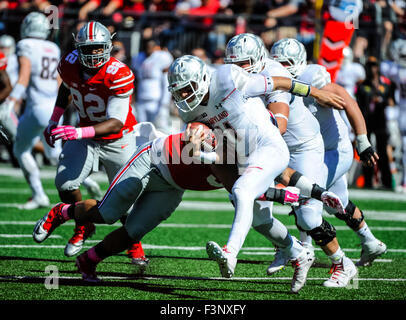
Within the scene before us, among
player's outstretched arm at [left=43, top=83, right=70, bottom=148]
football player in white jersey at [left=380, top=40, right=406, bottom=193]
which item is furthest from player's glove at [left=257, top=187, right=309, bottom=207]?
football player in white jersey at [left=380, top=40, right=406, bottom=193]

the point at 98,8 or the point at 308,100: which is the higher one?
the point at 308,100

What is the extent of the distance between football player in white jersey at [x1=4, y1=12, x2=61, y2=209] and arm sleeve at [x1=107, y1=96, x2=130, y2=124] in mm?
2906

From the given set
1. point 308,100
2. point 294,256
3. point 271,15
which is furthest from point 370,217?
point 271,15

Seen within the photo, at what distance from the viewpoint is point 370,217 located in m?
9.22

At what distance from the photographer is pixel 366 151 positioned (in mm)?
5652

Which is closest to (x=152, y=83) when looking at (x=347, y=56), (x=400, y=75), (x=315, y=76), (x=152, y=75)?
(x=152, y=75)

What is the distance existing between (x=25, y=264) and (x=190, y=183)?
162 cm

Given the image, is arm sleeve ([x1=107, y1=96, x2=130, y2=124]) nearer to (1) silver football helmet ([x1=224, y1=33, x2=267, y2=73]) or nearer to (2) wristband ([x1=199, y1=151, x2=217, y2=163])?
(1) silver football helmet ([x1=224, y1=33, x2=267, y2=73])

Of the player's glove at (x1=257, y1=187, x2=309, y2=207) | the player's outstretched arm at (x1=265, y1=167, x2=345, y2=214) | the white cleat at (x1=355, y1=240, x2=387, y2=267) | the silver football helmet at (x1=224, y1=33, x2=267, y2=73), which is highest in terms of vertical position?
the silver football helmet at (x1=224, y1=33, x2=267, y2=73)

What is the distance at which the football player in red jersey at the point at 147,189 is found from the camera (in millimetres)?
4996

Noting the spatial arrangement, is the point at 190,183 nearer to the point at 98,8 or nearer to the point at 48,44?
the point at 48,44

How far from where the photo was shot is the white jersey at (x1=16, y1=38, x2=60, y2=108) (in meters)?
9.09
